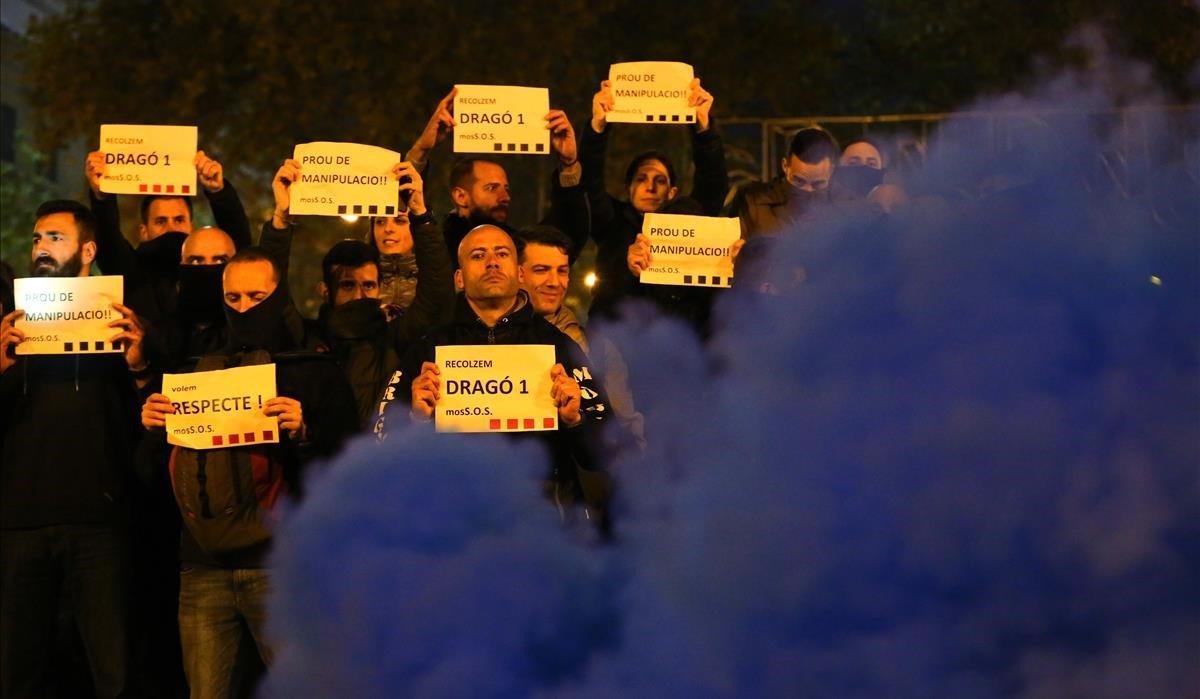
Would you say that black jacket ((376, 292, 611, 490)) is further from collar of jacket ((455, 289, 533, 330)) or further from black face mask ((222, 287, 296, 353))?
black face mask ((222, 287, 296, 353))

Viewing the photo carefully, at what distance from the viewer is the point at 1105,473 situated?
8.96ft

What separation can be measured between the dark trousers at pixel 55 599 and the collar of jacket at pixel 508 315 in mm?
1944

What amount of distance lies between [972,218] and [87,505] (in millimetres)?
4668

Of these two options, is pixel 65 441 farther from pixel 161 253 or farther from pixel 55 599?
pixel 161 253

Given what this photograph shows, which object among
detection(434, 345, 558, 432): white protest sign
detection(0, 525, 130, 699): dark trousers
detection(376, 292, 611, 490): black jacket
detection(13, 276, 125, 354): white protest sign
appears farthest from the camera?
detection(0, 525, 130, 699): dark trousers

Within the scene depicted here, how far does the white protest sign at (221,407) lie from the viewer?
19.0ft

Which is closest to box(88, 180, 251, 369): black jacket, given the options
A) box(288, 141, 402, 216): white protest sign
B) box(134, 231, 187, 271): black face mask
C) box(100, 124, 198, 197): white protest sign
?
box(134, 231, 187, 271): black face mask

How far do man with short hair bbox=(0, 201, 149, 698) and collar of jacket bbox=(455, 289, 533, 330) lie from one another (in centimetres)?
152

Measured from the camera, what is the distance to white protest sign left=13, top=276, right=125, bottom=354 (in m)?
6.37

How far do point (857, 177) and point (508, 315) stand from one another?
85.3 inches

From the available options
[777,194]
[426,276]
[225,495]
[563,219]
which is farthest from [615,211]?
[225,495]

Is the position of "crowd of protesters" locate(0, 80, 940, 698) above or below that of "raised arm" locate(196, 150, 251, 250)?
below

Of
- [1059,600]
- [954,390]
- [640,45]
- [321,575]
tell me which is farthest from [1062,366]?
[640,45]

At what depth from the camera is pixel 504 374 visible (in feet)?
18.0
